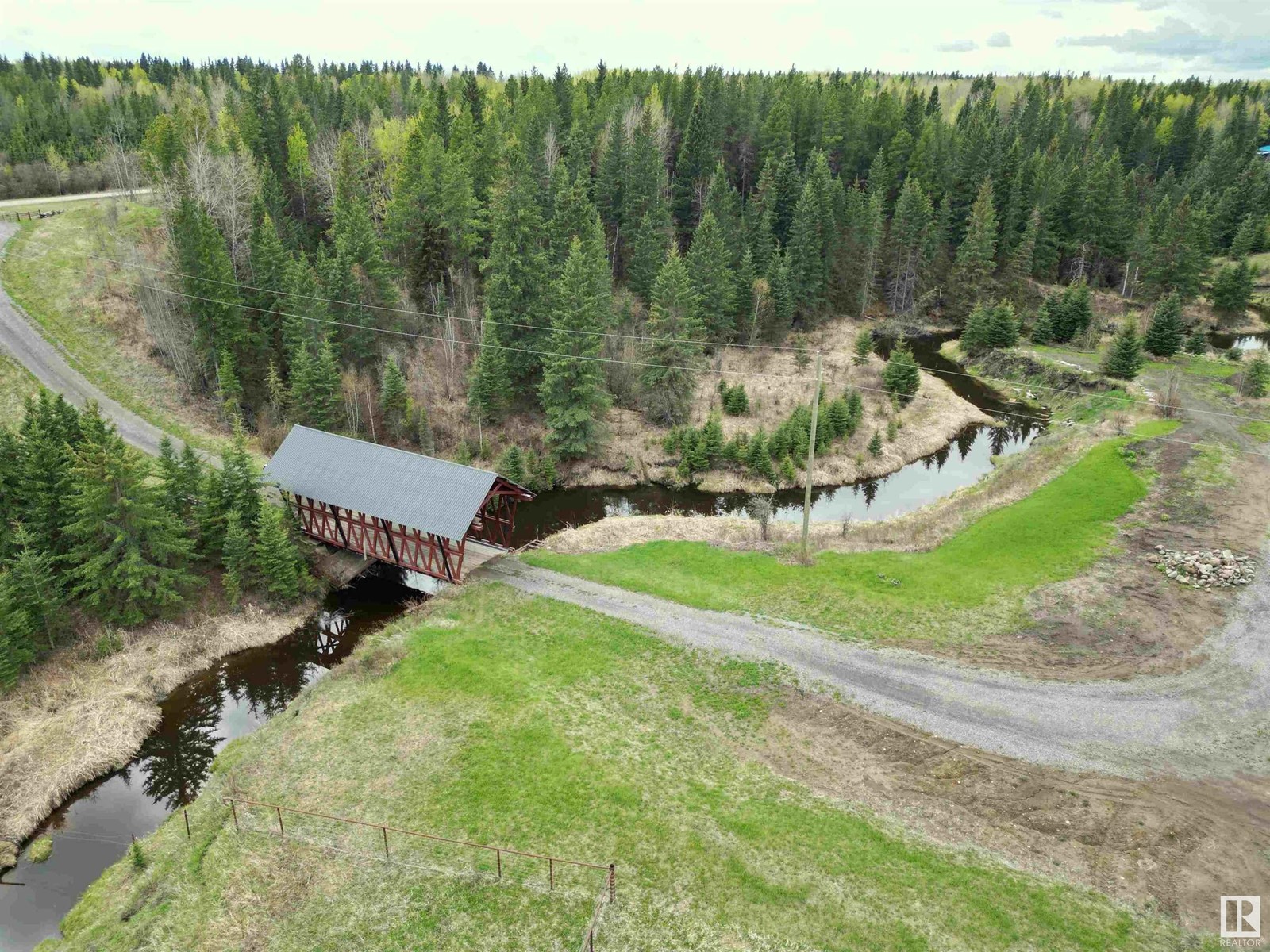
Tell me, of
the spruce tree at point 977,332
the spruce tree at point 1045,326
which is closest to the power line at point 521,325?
the spruce tree at point 977,332

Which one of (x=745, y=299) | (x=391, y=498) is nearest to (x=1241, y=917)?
(x=391, y=498)

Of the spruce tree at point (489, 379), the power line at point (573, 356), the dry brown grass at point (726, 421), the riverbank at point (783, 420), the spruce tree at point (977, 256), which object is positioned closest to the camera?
the power line at point (573, 356)

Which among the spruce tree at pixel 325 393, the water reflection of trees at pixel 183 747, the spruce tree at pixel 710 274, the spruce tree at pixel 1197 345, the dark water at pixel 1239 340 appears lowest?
the water reflection of trees at pixel 183 747

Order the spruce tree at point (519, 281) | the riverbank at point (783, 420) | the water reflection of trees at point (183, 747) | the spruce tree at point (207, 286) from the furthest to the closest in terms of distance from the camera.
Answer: the spruce tree at point (519, 281)
the riverbank at point (783, 420)
the spruce tree at point (207, 286)
the water reflection of trees at point (183, 747)

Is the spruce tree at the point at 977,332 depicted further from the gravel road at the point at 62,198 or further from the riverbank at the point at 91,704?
the gravel road at the point at 62,198

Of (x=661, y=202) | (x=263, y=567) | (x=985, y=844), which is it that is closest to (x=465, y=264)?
(x=661, y=202)

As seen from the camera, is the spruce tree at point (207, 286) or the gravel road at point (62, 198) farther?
the gravel road at point (62, 198)

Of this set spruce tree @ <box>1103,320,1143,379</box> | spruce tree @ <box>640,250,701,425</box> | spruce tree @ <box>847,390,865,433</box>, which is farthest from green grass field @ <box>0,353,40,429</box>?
spruce tree @ <box>1103,320,1143,379</box>
